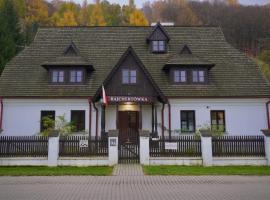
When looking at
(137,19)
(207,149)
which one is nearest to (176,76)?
(207,149)

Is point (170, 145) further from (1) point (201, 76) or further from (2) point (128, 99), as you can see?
(1) point (201, 76)

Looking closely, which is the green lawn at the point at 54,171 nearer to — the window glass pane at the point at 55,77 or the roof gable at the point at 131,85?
the roof gable at the point at 131,85

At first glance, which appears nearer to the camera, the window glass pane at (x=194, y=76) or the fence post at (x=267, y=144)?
the fence post at (x=267, y=144)

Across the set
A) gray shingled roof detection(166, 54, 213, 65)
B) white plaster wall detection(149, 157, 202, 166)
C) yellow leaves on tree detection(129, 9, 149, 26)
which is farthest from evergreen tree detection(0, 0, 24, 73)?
white plaster wall detection(149, 157, 202, 166)

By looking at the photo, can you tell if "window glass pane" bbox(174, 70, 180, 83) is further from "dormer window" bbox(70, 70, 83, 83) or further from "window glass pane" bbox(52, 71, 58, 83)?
"window glass pane" bbox(52, 71, 58, 83)

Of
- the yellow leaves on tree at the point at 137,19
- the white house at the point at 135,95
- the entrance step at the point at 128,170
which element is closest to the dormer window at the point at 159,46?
the white house at the point at 135,95

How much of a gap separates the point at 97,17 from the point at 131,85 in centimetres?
3977

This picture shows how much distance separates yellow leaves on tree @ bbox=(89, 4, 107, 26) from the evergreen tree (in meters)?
12.8

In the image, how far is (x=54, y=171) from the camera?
1522cm

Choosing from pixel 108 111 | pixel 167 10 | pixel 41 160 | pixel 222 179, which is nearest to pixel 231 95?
pixel 108 111

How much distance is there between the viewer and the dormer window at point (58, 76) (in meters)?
23.7

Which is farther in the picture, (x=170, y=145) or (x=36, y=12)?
(x=36, y=12)

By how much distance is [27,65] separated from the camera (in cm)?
2514

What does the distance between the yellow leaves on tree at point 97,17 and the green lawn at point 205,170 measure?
141ft
